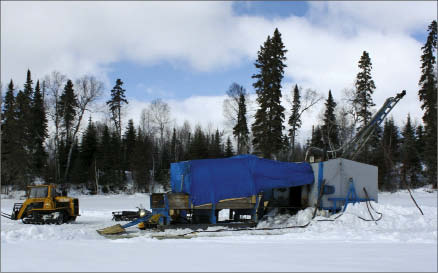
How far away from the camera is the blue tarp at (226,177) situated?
45.1 feet

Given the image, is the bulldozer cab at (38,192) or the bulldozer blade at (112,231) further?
the bulldozer cab at (38,192)

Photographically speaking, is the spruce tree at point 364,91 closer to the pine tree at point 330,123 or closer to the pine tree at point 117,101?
the pine tree at point 330,123

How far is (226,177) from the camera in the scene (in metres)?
14.0

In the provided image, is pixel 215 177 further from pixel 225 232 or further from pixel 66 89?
pixel 66 89

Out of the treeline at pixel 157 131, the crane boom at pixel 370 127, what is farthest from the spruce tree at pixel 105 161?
the crane boom at pixel 370 127

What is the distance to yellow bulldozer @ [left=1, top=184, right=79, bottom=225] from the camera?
18109mm

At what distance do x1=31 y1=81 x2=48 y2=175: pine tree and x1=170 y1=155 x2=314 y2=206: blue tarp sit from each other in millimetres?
37080

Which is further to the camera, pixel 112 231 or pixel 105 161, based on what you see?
pixel 105 161

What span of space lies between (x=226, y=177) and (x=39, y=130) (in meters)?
43.3

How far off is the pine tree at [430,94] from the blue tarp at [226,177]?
31.5 metres

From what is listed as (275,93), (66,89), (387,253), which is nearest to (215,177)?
(387,253)

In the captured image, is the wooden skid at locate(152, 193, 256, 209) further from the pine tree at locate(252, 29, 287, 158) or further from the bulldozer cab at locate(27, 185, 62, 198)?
the pine tree at locate(252, 29, 287, 158)

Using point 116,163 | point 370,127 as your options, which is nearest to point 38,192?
point 370,127

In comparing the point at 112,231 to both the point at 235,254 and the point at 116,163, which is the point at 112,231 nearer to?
the point at 235,254
